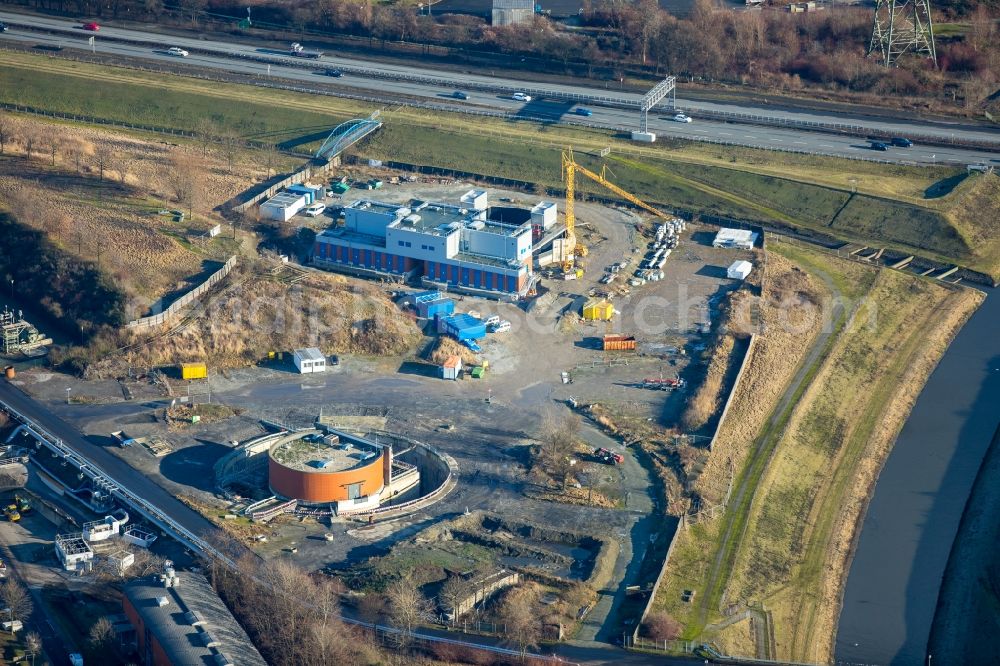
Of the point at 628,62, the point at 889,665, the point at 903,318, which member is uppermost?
the point at 628,62

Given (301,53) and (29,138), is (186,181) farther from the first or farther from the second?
(301,53)

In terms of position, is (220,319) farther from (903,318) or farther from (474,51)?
(474,51)

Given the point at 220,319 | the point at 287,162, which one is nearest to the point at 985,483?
the point at 220,319

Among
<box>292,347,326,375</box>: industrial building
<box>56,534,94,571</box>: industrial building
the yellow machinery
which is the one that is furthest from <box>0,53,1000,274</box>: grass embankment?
<box>56,534,94,571</box>: industrial building

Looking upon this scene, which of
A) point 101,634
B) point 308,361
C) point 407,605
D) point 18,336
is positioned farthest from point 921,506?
point 18,336

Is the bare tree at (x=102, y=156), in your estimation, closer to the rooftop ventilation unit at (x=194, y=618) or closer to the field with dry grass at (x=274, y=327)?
the field with dry grass at (x=274, y=327)

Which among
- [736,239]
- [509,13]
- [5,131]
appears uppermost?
[509,13]
